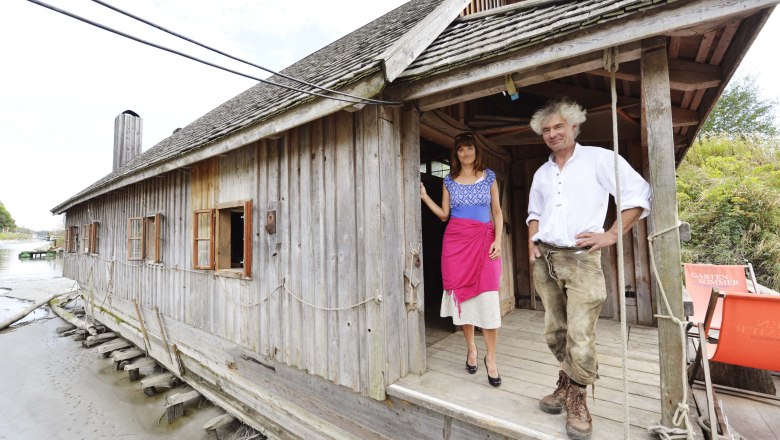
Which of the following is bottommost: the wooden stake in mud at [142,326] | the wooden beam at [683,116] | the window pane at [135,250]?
the wooden stake in mud at [142,326]

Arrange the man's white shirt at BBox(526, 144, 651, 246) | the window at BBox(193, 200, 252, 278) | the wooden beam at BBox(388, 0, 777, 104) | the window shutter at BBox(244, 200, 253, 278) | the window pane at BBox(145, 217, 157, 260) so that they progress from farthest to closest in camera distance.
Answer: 1. the window pane at BBox(145, 217, 157, 260)
2. the window at BBox(193, 200, 252, 278)
3. the window shutter at BBox(244, 200, 253, 278)
4. the man's white shirt at BBox(526, 144, 651, 246)
5. the wooden beam at BBox(388, 0, 777, 104)

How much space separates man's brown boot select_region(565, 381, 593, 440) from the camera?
1828 millimetres

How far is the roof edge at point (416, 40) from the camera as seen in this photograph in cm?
238

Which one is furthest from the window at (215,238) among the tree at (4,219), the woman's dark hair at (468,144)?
the tree at (4,219)

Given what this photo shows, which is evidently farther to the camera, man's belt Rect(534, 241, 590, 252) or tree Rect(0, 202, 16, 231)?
tree Rect(0, 202, 16, 231)

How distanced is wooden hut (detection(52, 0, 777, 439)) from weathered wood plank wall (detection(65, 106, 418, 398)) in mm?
20

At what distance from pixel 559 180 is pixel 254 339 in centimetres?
379

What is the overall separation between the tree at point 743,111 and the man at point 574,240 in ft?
68.7

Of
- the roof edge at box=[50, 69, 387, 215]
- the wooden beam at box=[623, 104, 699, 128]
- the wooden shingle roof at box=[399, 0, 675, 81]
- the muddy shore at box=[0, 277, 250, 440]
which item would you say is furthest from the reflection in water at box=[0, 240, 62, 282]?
the wooden beam at box=[623, 104, 699, 128]

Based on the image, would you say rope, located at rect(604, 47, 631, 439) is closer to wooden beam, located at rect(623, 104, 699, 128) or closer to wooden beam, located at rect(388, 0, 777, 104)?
wooden beam, located at rect(388, 0, 777, 104)

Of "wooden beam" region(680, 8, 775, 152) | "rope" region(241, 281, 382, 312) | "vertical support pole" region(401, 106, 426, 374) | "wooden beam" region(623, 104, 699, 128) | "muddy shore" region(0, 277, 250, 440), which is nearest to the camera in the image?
"wooden beam" region(680, 8, 775, 152)

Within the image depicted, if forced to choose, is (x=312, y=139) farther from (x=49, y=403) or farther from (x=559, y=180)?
(x=49, y=403)

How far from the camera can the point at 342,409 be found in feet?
9.86

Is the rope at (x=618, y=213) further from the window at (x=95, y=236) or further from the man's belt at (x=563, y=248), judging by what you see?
the window at (x=95, y=236)
